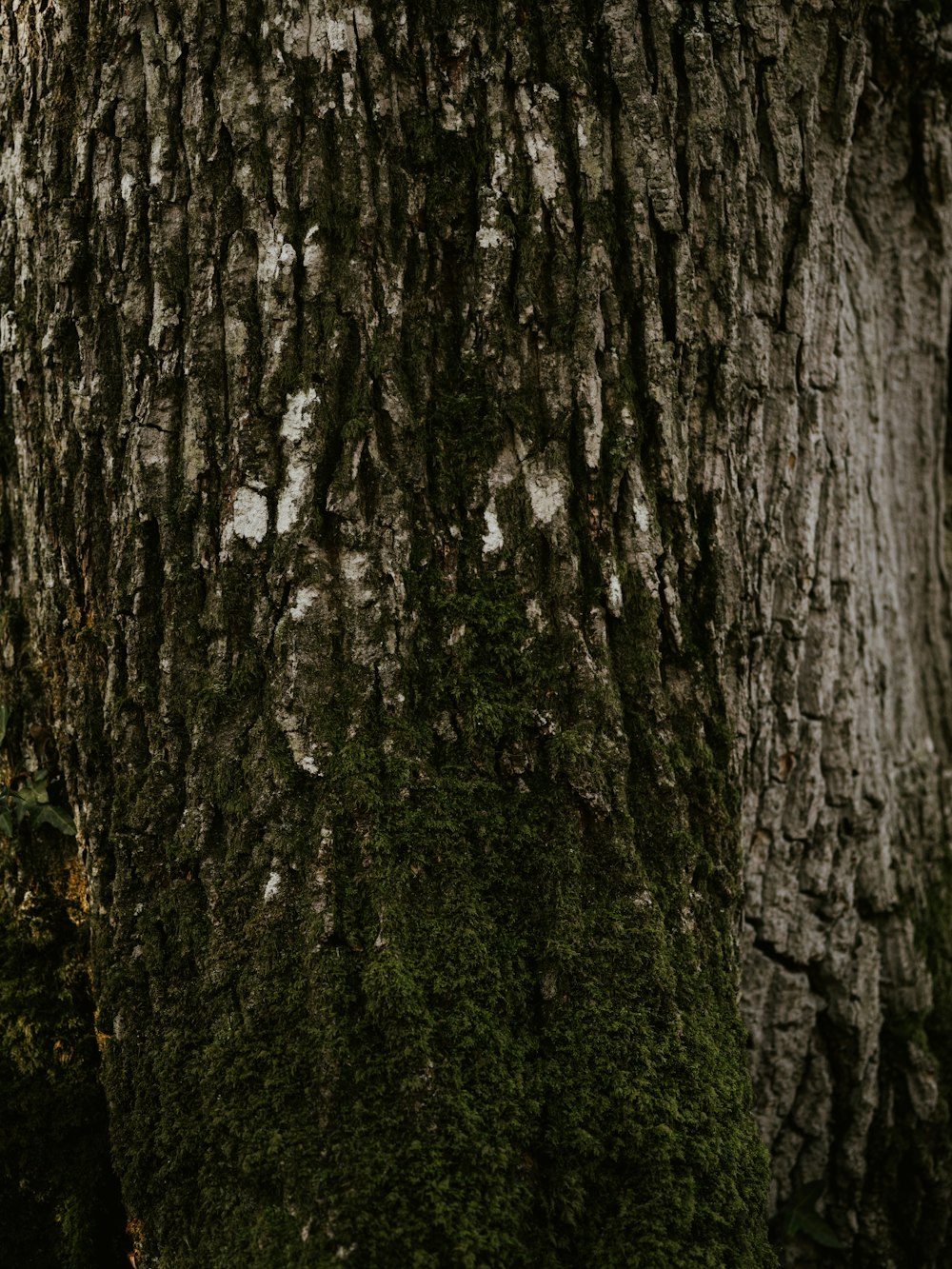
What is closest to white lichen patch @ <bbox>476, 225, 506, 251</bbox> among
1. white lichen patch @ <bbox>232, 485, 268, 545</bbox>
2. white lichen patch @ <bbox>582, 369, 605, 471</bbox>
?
white lichen patch @ <bbox>582, 369, 605, 471</bbox>

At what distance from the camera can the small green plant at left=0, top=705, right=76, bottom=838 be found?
2.17 metres

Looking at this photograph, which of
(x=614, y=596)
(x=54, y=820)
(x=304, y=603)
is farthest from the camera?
(x=54, y=820)

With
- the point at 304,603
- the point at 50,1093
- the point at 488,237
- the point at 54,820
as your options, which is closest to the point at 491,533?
the point at 304,603

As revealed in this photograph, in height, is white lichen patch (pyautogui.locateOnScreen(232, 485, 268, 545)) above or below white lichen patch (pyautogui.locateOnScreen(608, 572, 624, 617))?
above

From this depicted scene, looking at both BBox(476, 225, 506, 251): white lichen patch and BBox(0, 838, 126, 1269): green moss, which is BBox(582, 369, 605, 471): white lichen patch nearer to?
BBox(476, 225, 506, 251): white lichen patch

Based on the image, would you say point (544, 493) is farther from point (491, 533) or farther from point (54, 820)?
point (54, 820)

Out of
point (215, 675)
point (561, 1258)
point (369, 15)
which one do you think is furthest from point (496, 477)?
point (561, 1258)

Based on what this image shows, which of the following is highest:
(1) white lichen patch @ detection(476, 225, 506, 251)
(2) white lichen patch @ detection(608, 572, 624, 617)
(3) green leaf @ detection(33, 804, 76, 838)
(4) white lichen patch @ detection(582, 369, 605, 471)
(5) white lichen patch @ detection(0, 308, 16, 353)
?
(1) white lichen patch @ detection(476, 225, 506, 251)

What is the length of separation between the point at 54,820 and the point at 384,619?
97cm

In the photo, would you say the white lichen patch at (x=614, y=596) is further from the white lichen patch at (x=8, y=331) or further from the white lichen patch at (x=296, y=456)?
the white lichen patch at (x=8, y=331)

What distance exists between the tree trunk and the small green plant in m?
0.05

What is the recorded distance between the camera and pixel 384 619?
6.44 ft

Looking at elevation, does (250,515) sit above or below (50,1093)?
above

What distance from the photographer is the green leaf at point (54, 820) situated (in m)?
2.18
